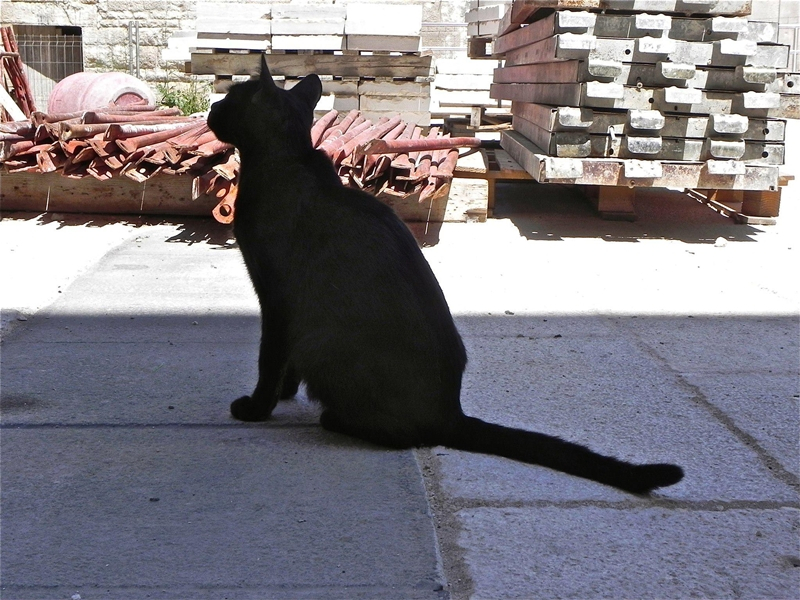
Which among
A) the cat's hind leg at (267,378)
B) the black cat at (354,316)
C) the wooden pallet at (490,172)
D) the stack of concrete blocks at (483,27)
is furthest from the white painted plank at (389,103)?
the cat's hind leg at (267,378)

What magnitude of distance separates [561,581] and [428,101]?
24.0 feet

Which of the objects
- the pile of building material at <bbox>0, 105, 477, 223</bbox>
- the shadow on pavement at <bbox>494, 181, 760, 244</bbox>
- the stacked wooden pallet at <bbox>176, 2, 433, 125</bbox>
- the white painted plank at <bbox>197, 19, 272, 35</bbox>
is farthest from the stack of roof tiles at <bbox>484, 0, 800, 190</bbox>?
the white painted plank at <bbox>197, 19, 272, 35</bbox>

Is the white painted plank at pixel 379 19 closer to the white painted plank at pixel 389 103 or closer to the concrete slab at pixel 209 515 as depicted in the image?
the white painted plank at pixel 389 103

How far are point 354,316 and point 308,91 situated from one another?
973 mm

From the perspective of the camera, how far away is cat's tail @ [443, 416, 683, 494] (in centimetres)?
244

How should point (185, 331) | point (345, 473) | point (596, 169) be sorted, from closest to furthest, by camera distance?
point (345, 473) < point (185, 331) < point (596, 169)

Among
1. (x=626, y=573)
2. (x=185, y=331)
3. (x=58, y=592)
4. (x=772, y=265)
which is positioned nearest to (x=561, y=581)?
(x=626, y=573)

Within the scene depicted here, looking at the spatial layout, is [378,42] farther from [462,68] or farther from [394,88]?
[462,68]

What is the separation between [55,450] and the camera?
2.77m

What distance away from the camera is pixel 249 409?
306 cm

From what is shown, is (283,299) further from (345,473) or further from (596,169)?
(596,169)

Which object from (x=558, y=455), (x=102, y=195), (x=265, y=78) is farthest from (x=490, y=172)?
(x=558, y=455)

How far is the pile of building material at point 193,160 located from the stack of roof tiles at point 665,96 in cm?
92

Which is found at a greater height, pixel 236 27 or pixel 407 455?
pixel 236 27
